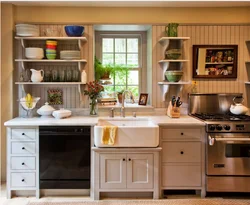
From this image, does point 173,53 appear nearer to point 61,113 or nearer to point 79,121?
point 79,121

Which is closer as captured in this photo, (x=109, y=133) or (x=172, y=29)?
(x=109, y=133)

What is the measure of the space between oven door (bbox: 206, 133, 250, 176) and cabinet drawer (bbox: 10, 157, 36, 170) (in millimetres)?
1958

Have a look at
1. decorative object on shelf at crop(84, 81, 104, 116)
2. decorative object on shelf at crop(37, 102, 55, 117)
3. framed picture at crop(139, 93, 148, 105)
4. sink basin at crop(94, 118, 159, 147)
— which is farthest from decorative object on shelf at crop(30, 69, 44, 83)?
framed picture at crop(139, 93, 148, 105)

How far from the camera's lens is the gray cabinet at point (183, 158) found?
3.36 metres

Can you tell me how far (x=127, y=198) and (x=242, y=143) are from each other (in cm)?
142

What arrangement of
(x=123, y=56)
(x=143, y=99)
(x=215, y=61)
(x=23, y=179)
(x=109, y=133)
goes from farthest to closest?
(x=123, y=56)
(x=143, y=99)
(x=215, y=61)
(x=23, y=179)
(x=109, y=133)

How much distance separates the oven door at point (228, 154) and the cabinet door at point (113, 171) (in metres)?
0.95

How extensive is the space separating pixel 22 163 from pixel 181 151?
5.84 ft

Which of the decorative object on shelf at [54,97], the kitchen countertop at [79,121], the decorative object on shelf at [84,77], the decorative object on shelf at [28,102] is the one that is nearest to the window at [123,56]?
the decorative object on shelf at [84,77]

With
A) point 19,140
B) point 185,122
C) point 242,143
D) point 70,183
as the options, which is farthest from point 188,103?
point 19,140


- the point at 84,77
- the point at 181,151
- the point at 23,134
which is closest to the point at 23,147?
the point at 23,134

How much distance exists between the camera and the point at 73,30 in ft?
12.1

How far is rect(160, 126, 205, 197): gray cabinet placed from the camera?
336 centimetres

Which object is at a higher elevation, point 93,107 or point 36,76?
point 36,76
